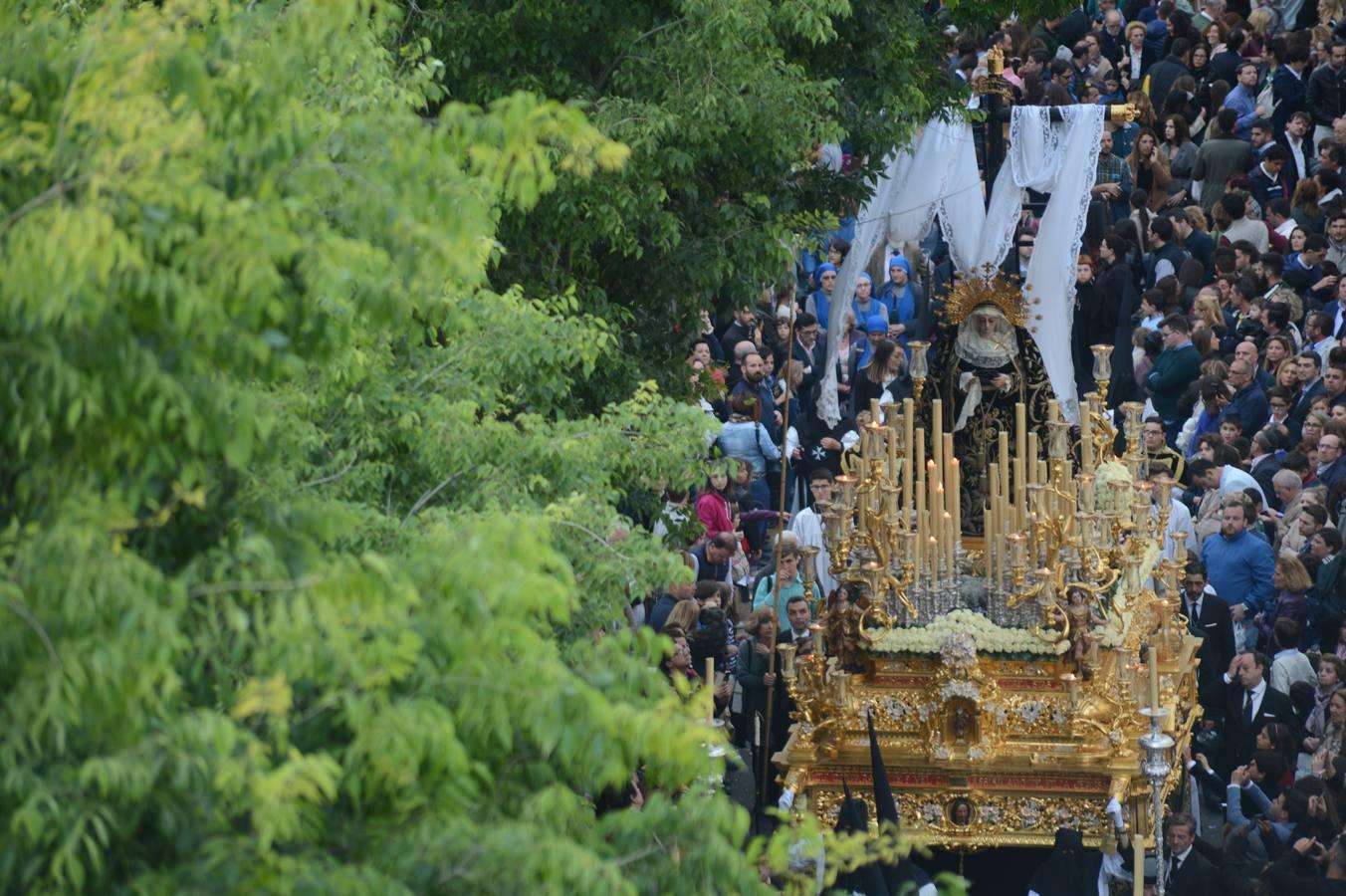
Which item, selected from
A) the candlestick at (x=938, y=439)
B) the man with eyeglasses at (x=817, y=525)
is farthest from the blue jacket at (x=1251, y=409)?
the candlestick at (x=938, y=439)

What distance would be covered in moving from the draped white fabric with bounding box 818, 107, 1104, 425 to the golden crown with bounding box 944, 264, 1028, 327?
3.40 meters

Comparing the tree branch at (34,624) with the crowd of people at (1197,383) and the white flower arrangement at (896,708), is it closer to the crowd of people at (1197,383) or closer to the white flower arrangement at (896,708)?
the crowd of people at (1197,383)

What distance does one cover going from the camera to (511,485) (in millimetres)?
11930

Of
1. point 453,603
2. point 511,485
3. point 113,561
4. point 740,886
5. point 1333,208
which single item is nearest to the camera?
point 113,561

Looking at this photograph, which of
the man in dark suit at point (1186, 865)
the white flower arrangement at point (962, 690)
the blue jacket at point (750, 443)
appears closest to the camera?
the man in dark suit at point (1186, 865)

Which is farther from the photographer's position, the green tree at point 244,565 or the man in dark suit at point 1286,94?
the man in dark suit at point 1286,94

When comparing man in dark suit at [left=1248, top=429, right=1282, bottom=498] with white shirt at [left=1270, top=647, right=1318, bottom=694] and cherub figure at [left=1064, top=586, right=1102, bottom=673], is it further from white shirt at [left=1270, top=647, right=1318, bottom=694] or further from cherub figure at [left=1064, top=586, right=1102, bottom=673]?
cherub figure at [left=1064, top=586, right=1102, bottom=673]

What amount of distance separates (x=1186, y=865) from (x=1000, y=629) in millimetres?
1678

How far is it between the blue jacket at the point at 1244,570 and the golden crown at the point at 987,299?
108 inches

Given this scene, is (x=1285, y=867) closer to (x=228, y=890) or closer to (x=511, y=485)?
(x=511, y=485)

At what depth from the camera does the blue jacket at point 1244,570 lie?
18234 millimetres

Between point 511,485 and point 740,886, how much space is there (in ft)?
11.4

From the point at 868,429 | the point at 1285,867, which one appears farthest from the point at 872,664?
the point at 1285,867

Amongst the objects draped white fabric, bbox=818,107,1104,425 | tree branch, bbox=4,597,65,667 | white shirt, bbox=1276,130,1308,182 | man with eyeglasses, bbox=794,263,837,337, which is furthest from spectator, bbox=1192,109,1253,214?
tree branch, bbox=4,597,65,667
